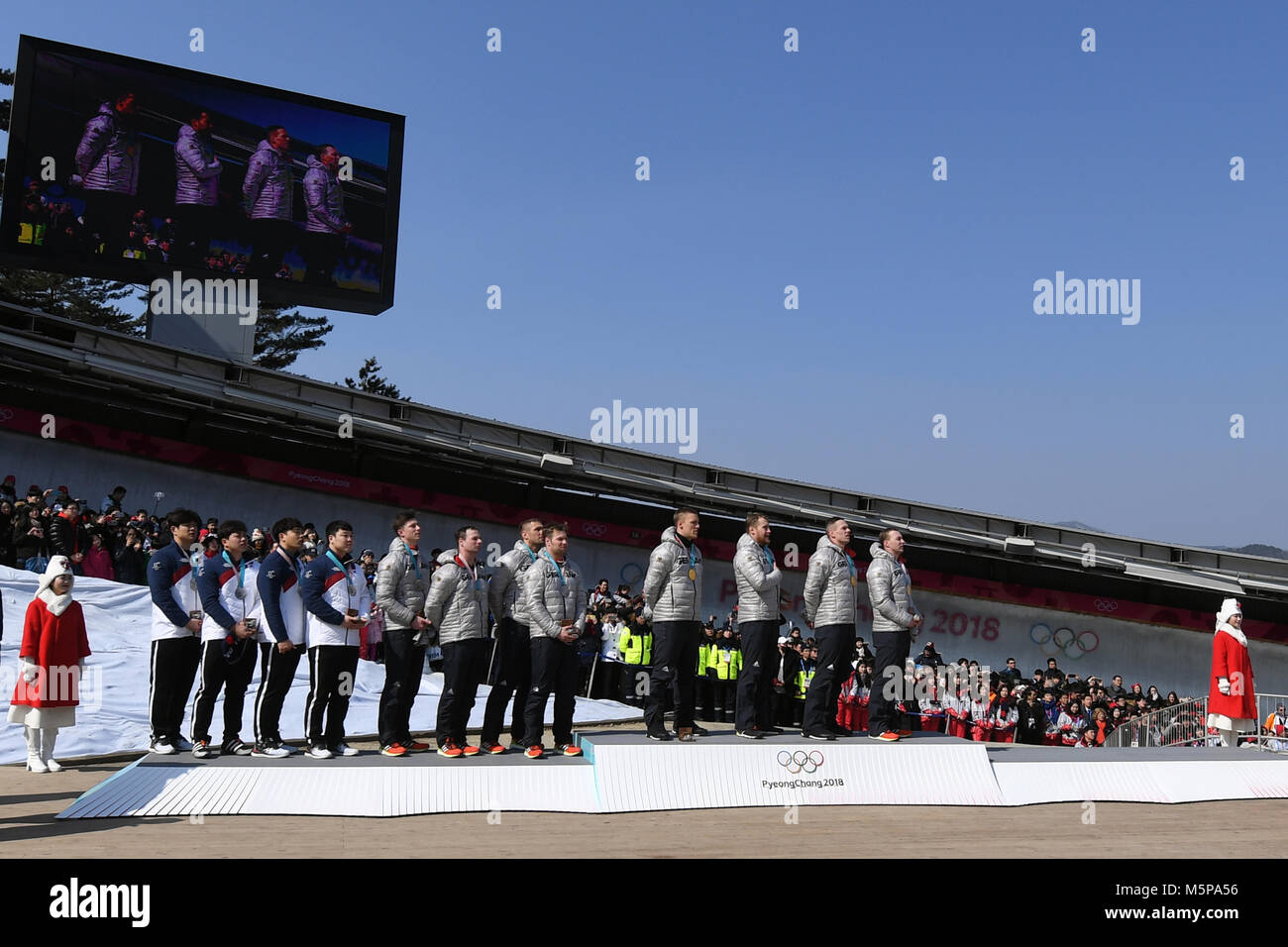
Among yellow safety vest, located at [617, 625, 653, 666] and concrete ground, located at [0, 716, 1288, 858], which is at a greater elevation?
yellow safety vest, located at [617, 625, 653, 666]

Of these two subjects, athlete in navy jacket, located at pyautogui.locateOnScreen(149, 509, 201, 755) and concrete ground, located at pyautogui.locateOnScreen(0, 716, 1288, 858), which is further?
athlete in navy jacket, located at pyautogui.locateOnScreen(149, 509, 201, 755)

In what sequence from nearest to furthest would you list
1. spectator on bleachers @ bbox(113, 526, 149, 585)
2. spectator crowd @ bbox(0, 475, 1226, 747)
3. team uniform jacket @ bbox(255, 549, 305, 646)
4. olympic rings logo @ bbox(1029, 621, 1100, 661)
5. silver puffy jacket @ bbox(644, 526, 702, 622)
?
team uniform jacket @ bbox(255, 549, 305, 646)
silver puffy jacket @ bbox(644, 526, 702, 622)
spectator crowd @ bbox(0, 475, 1226, 747)
spectator on bleachers @ bbox(113, 526, 149, 585)
olympic rings logo @ bbox(1029, 621, 1100, 661)

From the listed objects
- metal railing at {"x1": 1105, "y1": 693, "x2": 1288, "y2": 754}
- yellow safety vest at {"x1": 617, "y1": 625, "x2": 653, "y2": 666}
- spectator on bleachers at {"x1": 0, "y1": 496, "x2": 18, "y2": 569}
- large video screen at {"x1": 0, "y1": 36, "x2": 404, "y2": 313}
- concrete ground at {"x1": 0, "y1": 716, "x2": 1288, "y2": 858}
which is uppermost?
large video screen at {"x1": 0, "y1": 36, "x2": 404, "y2": 313}

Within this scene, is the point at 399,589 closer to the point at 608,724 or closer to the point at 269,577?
the point at 269,577

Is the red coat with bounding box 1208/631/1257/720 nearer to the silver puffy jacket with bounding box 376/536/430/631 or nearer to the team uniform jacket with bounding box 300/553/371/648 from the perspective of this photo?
the silver puffy jacket with bounding box 376/536/430/631

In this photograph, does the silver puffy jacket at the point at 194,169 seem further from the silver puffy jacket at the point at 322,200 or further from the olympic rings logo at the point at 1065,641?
the olympic rings logo at the point at 1065,641

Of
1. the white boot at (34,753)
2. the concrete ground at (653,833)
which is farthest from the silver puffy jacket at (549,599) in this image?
the white boot at (34,753)

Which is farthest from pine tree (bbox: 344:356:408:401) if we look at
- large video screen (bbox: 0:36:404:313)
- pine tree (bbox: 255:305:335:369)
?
large video screen (bbox: 0:36:404:313)

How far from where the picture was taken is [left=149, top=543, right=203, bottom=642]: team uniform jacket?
8.45 metres

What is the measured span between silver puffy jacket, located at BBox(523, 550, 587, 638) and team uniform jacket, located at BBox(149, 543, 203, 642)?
2654mm

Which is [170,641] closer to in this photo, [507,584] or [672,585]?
[507,584]

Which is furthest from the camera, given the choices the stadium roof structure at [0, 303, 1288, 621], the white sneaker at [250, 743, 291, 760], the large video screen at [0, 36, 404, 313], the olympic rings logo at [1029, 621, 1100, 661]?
the olympic rings logo at [1029, 621, 1100, 661]

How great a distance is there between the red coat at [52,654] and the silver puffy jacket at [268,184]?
1354cm
